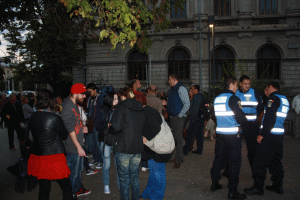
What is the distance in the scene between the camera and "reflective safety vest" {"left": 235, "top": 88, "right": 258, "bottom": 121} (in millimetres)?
5523

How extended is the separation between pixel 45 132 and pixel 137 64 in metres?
22.3

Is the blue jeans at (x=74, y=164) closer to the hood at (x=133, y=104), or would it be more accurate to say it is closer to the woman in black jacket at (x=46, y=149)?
the woman in black jacket at (x=46, y=149)

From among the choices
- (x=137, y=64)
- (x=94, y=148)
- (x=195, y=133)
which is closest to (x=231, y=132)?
(x=195, y=133)

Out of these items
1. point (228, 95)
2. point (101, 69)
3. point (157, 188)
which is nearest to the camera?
point (157, 188)

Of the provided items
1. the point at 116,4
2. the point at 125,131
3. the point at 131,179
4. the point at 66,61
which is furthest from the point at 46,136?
the point at 66,61

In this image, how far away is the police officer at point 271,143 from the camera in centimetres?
464

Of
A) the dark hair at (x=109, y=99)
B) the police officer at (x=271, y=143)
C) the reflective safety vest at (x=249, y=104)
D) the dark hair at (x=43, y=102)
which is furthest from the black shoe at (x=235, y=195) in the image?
the dark hair at (x=43, y=102)

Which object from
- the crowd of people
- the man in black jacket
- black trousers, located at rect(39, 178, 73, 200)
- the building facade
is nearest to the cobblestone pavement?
the crowd of people

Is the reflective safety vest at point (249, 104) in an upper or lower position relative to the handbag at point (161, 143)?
upper

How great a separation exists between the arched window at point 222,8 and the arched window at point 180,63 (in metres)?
4.80

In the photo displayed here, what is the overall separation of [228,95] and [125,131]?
2.03 m

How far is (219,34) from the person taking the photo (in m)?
23.4

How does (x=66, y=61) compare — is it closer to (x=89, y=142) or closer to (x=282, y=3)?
(x=89, y=142)

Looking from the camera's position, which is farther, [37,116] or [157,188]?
[157,188]
